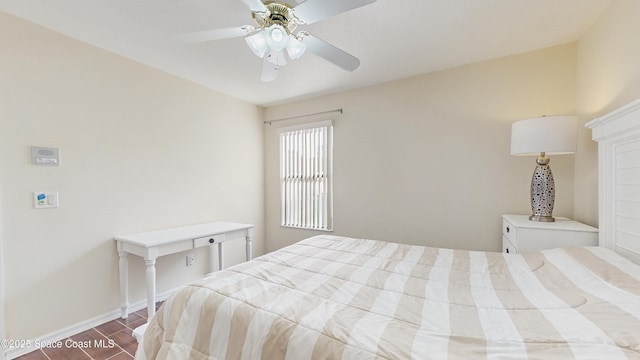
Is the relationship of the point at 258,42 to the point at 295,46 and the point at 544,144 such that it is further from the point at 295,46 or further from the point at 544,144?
the point at 544,144

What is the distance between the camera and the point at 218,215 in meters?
3.26

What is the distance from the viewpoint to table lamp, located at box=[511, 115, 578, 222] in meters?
1.85

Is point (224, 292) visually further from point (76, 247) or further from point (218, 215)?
point (218, 215)

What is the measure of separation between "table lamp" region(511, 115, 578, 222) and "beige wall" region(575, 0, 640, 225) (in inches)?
8.3

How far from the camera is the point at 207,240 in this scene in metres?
2.50

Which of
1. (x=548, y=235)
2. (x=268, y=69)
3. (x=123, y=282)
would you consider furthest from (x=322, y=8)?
(x=123, y=282)

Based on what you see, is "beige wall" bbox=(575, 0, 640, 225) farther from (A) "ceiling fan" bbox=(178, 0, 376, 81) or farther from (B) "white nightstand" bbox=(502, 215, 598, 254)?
(A) "ceiling fan" bbox=(178, 0, 376, 81)

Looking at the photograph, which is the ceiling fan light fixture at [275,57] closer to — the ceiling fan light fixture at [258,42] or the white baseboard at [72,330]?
the ceiling fan light fixture at [258,42]

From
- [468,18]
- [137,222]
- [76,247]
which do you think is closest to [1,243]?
[76,247]

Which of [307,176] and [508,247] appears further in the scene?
[307,176]

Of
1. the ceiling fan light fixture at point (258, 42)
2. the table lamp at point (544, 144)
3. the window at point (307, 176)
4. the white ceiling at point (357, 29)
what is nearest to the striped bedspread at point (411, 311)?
the table lamp at point (544, 144)

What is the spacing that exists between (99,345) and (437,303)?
2406mm

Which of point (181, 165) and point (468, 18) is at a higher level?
point (468, 18)

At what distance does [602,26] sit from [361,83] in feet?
6.25
